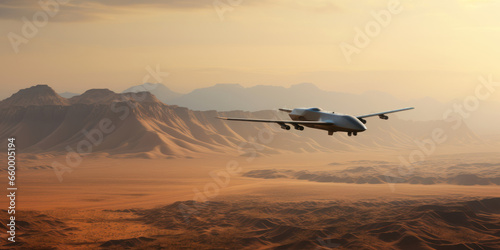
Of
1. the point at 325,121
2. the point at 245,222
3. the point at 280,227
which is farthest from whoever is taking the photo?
the point at 245,222

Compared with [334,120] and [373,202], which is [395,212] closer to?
[373,202]

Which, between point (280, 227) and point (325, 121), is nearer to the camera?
point (325, 121)

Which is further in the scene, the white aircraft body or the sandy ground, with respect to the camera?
the sandy ground

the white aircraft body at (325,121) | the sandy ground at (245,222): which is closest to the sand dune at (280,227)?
the sandy ground at (245,222)

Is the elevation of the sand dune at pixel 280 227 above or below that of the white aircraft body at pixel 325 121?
below

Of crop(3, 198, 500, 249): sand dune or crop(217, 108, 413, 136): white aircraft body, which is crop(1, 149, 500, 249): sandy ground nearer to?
crop(3, 198, 500, 249): sand dune

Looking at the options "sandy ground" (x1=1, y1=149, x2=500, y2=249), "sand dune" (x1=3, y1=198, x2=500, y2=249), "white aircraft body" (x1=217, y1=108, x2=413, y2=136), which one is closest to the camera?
"white aircraft body" (x1=217, y1=108, x2=413, y2=136)

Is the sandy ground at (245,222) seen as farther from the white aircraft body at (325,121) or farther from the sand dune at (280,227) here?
the white aircraft body at (325,121)

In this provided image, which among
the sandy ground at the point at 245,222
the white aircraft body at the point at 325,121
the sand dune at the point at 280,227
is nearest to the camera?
the white aircraft body at the point at 325,121

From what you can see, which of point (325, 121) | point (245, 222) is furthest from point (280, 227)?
point (325, 121)

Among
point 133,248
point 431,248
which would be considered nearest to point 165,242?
point 133,248

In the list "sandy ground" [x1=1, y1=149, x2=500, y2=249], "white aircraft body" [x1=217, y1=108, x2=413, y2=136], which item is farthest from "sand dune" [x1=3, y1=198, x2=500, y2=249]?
"white aircraft body" [x1=217, y1=108, x2=413, y2=136]

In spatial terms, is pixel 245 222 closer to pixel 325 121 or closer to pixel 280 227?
pixel 280 227
